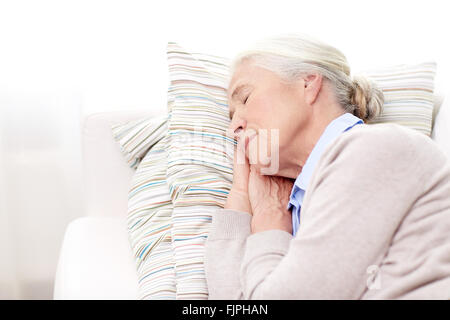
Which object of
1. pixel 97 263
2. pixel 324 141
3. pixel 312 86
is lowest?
pixel 97 263

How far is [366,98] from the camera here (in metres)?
1.27

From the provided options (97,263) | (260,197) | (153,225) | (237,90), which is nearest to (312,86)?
(237,90)

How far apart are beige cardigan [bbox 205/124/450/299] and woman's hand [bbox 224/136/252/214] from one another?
30 cm

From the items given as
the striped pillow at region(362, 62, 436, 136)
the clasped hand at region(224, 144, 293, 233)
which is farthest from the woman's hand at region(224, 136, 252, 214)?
the striped pillow at region(362, 62, 436, 136)

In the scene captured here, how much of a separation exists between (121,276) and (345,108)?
28.3 inches

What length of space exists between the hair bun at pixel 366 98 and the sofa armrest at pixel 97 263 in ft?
2.40

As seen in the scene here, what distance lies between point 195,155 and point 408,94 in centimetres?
65

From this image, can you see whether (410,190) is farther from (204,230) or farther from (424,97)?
(424,97)

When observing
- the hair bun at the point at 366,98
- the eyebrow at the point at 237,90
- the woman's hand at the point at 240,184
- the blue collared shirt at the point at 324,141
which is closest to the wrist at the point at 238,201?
the woman's hand at the point at 240,184

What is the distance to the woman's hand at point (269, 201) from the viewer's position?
1114 millimetres

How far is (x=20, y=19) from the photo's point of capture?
165cm

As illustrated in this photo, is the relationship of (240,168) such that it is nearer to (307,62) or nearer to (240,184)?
(240,184)

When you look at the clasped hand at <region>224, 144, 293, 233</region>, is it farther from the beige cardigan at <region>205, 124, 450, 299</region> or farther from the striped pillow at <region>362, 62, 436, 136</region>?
the striped pillow at <region>362, 62, 436, 136</region>
